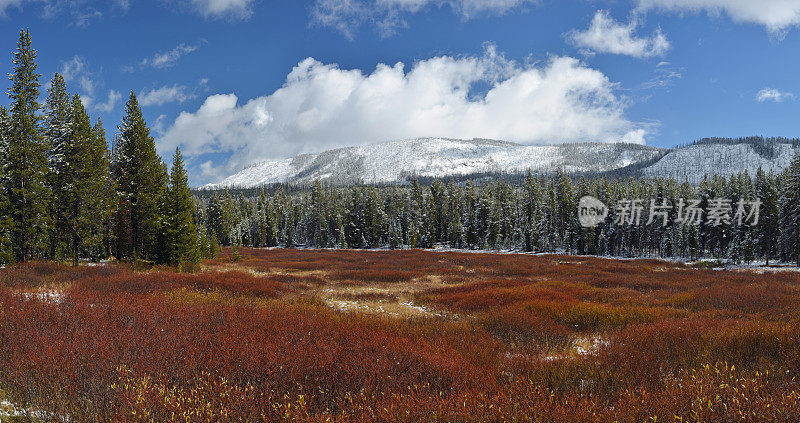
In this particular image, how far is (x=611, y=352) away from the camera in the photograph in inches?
265

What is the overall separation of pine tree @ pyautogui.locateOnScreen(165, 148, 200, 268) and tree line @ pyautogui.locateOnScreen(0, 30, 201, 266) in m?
0.05

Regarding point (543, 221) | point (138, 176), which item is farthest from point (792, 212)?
point (138, 176)

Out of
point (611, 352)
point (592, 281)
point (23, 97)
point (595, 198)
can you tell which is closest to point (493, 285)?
point (592, 281)

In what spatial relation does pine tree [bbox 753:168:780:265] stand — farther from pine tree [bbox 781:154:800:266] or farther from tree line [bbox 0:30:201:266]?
tree line [bbox 0:30:201:266]

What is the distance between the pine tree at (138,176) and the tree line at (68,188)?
2.7 inches

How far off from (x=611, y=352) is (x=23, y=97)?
107 ft

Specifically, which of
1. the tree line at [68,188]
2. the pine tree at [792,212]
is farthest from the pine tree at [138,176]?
the pine tree at [792,212]

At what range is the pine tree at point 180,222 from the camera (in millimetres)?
21984

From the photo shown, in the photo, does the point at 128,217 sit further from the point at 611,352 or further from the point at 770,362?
the point at 770,362

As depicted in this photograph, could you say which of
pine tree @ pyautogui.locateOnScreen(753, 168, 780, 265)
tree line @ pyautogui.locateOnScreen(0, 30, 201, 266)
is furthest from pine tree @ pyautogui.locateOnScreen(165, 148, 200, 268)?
pine tree @ pyautogui.locateOnScreen(753, 168, 780, 265)

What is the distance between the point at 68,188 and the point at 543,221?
63408 millimetres

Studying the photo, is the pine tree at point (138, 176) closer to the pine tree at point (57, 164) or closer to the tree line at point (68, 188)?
Result: the tree line at point (68, 188)

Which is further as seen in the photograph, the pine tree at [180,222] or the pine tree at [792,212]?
the pine tree at [792,212]

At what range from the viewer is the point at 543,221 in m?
64.2
